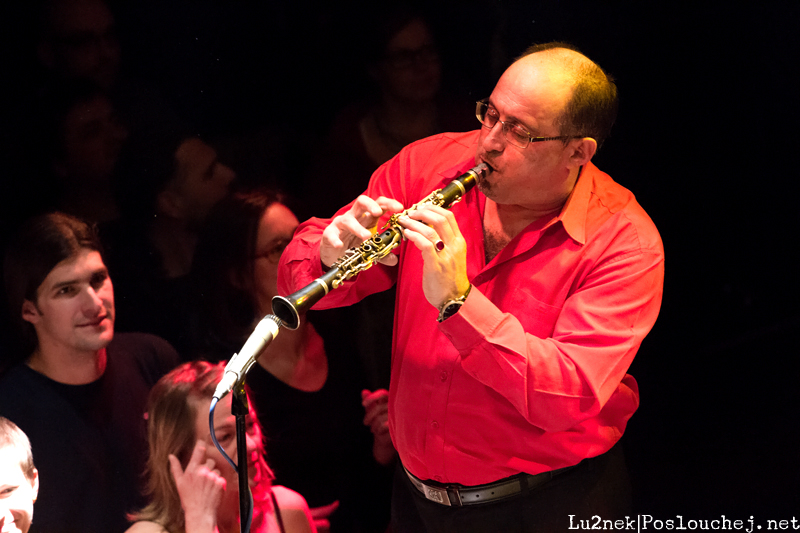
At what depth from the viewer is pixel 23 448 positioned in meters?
2.65

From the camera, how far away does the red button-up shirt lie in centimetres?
191

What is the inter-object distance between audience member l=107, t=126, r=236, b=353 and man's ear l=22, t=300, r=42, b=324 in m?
0.27

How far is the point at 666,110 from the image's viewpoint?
2.62m

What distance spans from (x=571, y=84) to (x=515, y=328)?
71 cm

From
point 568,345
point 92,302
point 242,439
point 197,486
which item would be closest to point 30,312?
point 92,302

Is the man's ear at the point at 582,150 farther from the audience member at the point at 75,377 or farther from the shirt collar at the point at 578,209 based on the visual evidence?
the audience member at the point at 75,377

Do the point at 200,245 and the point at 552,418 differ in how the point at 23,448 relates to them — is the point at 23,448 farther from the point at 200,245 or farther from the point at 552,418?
the point at 552,418

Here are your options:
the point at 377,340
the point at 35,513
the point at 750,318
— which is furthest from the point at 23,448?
the point at 750,318

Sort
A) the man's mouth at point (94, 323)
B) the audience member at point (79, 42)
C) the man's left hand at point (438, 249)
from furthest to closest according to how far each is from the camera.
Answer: the man's mouth at point (94, 323) → the audience member at point (79, 42) → the man's left hand at point (438, 249)

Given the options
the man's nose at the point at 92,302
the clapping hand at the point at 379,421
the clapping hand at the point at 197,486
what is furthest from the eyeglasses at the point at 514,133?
the clapping hand at the point at 197,486

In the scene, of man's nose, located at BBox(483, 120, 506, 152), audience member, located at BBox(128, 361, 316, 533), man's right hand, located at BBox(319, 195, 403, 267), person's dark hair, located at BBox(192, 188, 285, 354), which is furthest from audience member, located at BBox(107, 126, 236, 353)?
man's nose, located at BBox(483, 120, 506, 152)

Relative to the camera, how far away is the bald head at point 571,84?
2049mm

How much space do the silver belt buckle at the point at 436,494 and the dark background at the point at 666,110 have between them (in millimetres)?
966

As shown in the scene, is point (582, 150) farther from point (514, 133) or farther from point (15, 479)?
point (15, 479)
